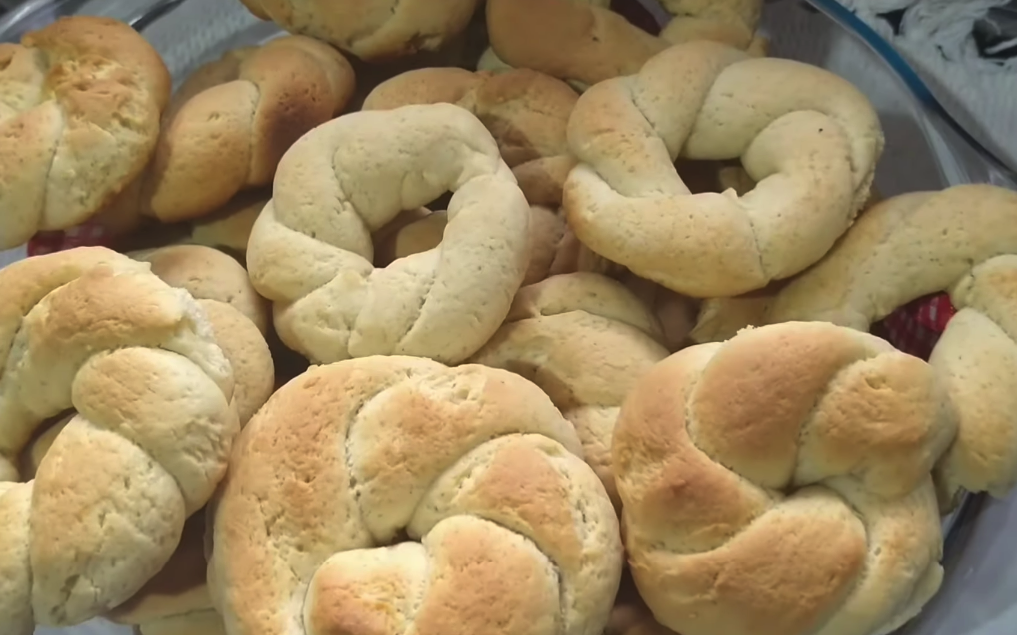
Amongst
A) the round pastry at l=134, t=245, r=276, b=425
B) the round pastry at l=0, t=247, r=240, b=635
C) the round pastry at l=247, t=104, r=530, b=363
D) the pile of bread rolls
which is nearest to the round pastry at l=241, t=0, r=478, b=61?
the pile of bread rolls

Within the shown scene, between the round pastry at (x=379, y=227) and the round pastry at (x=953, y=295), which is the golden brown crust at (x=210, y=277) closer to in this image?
the round pastry at (x=379, y=227)

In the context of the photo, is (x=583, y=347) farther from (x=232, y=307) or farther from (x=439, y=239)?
(x=232, y=307)

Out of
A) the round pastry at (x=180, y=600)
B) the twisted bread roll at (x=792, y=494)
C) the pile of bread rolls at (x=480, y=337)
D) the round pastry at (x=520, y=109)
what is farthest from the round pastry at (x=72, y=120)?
the twisted bread roll at (x=792, y=494)

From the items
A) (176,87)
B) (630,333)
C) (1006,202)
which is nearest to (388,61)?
(176,87)

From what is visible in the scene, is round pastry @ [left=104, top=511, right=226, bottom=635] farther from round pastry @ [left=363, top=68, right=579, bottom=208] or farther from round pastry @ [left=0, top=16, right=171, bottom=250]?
round pastry @ [left=363, top=68, right=579, bottom=208]

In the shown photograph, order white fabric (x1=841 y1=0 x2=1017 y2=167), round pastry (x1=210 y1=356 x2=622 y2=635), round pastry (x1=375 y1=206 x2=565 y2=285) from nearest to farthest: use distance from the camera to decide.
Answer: round pastry (x1=210 y1=356 x2=622 y2=635), round pastry (x1=375 y1=206 x2=565 y2=285), white fabric (x1=841 y1=0 x2=1017 y2=167)

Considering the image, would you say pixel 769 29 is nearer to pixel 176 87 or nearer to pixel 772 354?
pixel 772 354
